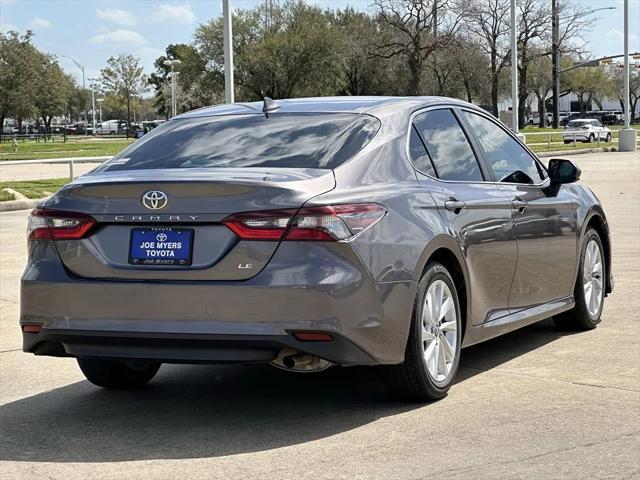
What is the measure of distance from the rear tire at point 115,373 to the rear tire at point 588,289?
10.1ft

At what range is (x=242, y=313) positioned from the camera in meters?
4.99

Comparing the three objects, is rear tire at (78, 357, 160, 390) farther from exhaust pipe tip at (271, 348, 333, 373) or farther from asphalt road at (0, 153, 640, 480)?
exhaust pipe tip at (271, 348, 333, 373)

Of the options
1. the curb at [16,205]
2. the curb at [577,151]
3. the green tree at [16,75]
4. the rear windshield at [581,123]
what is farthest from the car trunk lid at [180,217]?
the green tree at [16,75]

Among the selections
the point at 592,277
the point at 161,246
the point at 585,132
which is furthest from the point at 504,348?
the point at 585,132

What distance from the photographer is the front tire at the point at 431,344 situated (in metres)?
5.50

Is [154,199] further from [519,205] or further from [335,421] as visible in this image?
[519,205]

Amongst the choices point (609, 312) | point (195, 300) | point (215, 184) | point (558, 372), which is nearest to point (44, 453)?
point (195, 300)

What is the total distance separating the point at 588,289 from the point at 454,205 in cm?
229

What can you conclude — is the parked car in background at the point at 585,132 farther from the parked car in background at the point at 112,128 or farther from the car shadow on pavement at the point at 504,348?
the parked car in background at the point at 112,128

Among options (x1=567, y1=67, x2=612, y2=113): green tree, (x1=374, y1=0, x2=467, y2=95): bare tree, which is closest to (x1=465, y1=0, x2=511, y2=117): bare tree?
(x1=374, y1=0, x2=467, y2=95): bare tree

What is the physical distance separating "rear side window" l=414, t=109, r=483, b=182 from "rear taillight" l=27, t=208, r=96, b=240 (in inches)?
78.0

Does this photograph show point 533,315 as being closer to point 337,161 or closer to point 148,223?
point 337,161

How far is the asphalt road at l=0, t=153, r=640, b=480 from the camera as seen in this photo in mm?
4633

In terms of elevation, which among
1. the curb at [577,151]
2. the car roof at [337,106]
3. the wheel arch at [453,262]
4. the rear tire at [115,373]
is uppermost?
the car roof at [337,106]
